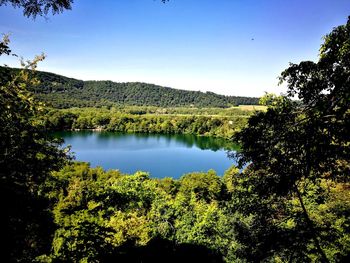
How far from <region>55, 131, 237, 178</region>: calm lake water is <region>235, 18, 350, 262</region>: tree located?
34771mm

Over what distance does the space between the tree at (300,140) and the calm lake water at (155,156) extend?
3477 cm

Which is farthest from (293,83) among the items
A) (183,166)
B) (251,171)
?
(183,166)

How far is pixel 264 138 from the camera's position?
216 inches

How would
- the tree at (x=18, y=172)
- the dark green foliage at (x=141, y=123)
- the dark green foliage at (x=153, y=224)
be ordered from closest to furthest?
the tree at (x=18, y=172)
the dark green foliage at (x=153, y=224)
the dark green foliage at (x=141, y=123)

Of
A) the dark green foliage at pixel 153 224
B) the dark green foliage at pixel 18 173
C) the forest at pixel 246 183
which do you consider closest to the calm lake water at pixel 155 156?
the dark green foliage at pixel 153 224

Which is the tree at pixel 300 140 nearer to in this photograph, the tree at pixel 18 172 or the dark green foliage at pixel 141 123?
the tree at pixel 18 172

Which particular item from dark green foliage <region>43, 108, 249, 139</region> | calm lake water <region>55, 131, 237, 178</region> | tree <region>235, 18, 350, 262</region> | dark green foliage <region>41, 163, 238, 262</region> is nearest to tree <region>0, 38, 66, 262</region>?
dark green foliage <region>41, 163, 238, 262</region>

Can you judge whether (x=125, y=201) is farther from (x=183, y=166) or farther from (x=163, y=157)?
(x=163, y=157)

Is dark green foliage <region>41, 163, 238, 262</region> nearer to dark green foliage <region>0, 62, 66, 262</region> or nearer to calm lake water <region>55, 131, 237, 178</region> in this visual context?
dark green foliage <region>0, 62, 66, 262</region>

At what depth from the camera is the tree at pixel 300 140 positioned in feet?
14.0

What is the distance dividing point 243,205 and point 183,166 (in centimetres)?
4069

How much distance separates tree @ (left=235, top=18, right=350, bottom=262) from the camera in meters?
4.26

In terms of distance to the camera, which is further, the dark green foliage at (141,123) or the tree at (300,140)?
the dark green foliage at (141,123)

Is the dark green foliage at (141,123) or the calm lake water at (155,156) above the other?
the dark green foliage at (141,123)
